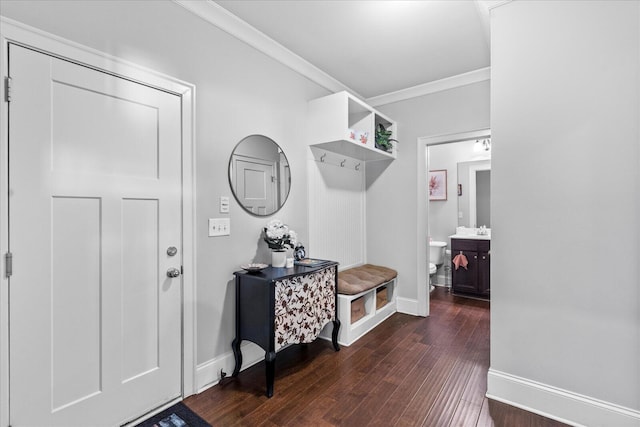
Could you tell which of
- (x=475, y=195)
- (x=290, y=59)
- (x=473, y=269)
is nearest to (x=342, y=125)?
(x=290, y=59)

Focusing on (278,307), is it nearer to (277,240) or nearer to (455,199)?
(277,240)

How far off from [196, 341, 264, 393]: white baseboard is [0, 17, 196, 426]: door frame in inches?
2.5

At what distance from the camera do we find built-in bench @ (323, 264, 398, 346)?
2902 mm

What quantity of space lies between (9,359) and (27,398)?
22 cm

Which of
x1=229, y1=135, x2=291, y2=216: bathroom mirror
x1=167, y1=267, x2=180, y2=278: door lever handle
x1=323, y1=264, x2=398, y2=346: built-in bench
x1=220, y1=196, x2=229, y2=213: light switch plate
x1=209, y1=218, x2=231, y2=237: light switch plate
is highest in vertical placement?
x1=229, y1=135, x2=291, y2=216: bathroom mirror

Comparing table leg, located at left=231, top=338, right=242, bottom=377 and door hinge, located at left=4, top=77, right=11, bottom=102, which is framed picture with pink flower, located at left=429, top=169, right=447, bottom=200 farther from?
door hinge, located at left=4, top=77, right=11, bottom=102

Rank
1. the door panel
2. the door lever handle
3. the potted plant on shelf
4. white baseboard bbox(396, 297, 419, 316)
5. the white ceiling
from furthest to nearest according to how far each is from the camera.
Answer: white baseboard bbox(396, 297, 419, 316) < the potted plant on shelf < the white ceiling < the door lever handle < the door panel

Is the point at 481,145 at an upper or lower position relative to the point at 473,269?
upper

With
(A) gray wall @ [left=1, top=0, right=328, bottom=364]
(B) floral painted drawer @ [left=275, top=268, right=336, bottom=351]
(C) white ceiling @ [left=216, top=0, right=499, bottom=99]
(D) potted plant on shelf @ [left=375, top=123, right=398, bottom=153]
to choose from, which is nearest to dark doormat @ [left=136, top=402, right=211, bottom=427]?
(A) gray wall @ [left=1, top=0, right=328, bottom=364]

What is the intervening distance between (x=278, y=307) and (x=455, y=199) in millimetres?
4122

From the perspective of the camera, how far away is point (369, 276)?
3.45 metres

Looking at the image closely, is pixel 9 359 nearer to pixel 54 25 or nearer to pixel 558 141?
pixel 54 25

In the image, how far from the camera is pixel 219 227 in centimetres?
225

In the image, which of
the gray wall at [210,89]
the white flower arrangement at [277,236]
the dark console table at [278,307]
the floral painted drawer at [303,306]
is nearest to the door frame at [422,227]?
the floral painted drawer at [303,306]
